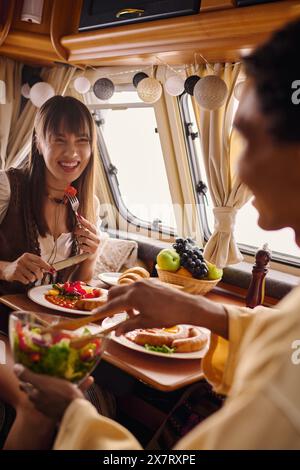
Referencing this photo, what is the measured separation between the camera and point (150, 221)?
3359mm

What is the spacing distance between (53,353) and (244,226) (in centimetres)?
200

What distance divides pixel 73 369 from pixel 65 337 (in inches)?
2.6

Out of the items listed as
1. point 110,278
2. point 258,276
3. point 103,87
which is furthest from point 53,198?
point 258,276

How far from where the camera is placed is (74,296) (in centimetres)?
180

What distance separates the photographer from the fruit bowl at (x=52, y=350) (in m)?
0.88

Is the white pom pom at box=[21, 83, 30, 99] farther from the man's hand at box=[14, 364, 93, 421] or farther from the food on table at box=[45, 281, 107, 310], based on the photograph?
the man's hand at box=[14, 364, 93, 421]

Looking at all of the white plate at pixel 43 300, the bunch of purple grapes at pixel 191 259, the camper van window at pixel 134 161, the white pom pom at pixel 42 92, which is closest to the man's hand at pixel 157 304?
the white plate at pixel 43 300

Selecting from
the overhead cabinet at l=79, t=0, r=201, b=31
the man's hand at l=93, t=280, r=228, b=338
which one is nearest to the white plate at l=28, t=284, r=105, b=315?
the man's hand at l=93, t=280, r=228, b=338

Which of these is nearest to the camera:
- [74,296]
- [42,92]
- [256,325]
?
[256,325]

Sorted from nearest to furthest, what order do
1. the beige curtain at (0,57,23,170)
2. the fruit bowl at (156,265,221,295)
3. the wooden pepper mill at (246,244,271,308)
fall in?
the wooden pepper mill at (246,244,271,308)
the fruit bowl at (156,265,221,295)
the beige curtain at (0,57,23,170)

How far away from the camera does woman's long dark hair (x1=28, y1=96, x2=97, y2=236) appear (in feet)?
7.07

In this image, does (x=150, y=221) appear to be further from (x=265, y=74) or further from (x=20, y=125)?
(x=265, y=74)

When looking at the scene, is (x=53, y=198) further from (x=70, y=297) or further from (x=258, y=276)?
(x=258, y=276)
